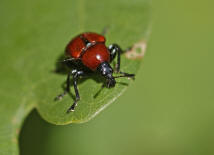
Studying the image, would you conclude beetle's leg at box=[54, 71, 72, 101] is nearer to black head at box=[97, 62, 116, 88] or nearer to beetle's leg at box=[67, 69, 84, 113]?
beetle's leg at box=[67, 69, 84, 113]

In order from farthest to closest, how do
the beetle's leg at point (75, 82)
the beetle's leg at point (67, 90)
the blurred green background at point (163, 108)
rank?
1. the blurred green background at point (163, 108)
2. the beetle's leg at point (67, 90)
3. the beetle's leg at point (75, 82)

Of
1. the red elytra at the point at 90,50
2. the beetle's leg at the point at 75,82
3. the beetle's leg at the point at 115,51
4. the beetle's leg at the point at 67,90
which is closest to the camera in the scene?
the beetle's leg at the point at 75,82

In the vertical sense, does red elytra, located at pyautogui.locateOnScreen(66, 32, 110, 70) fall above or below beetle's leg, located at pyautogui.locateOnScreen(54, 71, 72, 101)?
above

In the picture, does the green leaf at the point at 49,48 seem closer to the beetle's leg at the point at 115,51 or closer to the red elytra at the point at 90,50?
the beetle's leg at the point at 115,51

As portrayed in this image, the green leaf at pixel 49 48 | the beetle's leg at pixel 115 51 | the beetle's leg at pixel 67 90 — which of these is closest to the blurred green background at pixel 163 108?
the green leaf at pixel 49 48

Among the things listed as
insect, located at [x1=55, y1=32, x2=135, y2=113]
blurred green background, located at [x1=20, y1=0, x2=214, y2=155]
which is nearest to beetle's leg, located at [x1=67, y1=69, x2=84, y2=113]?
insect, located at [x1=55, y1=32, x2=135, y2=113]

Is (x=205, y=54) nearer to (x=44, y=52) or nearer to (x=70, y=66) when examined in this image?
(x=70, y=66)

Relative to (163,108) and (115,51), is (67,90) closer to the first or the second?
(115,51)

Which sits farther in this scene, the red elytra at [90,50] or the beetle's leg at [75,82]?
the red elytra at [90,50]
